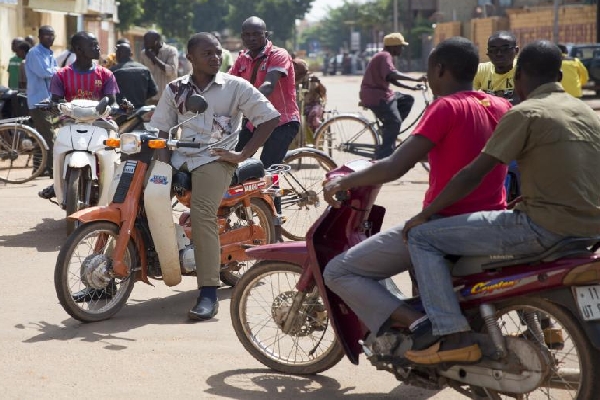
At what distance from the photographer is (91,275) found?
22.1 feet

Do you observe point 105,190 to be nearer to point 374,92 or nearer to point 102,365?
point 102,365

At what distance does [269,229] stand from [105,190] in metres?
1.99

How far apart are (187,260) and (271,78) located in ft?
8.11

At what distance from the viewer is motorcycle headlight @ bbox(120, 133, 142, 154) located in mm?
6773

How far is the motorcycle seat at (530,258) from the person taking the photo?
4.48 meters

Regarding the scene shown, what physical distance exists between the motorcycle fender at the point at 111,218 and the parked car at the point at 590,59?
93.3 feet

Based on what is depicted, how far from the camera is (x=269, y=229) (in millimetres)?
7953

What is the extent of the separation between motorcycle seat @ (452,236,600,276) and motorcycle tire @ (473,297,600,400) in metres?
0.15

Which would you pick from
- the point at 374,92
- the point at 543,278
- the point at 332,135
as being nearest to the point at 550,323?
the point at 543,278

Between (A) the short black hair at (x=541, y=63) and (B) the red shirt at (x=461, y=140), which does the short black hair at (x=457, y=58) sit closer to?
(B) the red shirt at (x=461, y=140)

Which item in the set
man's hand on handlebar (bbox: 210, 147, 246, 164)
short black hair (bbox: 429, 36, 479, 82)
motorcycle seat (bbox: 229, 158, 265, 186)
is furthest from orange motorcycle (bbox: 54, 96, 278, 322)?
short black hair (bbox: 429, 36, 479, 82)

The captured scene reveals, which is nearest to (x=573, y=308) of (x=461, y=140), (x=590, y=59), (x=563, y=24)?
(x=461, y=140)

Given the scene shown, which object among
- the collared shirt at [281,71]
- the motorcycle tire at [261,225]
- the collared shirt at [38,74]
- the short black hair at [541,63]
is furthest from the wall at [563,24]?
the short black hair at [541,63]

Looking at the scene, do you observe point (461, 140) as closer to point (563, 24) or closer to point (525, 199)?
point (525, 199)
